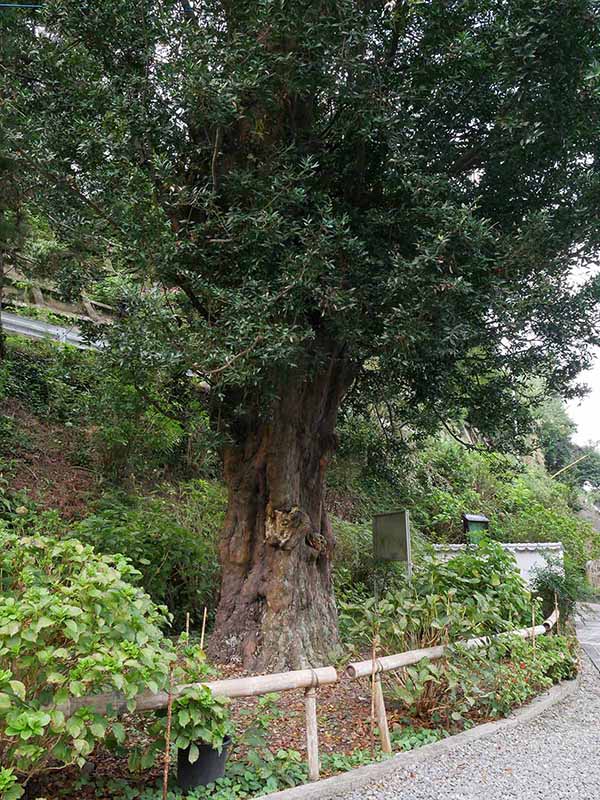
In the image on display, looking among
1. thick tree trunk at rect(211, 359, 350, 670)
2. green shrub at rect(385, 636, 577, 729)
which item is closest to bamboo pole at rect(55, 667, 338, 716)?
green shrub at rect(385, 636, 577, 729)

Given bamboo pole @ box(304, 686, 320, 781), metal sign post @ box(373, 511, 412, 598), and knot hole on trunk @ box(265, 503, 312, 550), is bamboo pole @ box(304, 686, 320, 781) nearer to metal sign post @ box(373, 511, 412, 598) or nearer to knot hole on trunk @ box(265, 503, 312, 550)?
knot hole on trunk @ box(265, 503, 312, 550)

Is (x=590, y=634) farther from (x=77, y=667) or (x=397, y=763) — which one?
(x=77, y=667)

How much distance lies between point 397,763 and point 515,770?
0.81m

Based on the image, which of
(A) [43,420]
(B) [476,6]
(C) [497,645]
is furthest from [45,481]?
(B) [476,6]

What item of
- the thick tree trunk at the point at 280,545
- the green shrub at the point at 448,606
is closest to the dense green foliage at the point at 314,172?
the thick tree trunk at the point at 280,545

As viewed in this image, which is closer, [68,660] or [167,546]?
[68,660]

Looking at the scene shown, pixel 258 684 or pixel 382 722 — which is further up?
pixel 258 684

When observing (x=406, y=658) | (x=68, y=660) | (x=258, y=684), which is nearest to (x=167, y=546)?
(x=406, y=658)

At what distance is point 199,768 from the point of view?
9.86 ft

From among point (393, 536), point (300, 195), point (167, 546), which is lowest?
point (167, 546)

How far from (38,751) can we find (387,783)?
82.0 inches

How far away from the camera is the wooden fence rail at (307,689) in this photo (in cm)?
268

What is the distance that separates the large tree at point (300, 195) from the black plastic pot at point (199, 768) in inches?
86.0

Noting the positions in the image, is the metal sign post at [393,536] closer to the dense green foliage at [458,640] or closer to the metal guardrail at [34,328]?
the dense green foliage at [458,640]
